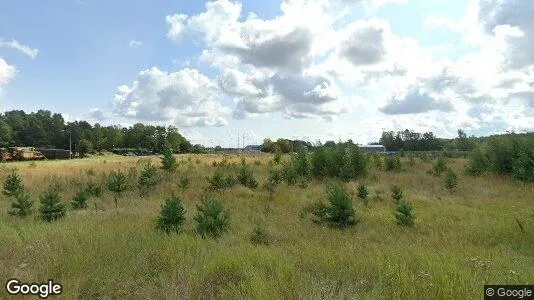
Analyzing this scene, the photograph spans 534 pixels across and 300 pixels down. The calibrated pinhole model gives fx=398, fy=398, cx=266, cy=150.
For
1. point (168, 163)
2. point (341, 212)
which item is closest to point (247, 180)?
point (168, 163)

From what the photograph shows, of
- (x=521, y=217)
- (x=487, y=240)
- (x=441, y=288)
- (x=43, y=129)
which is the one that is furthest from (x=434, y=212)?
(x=43, y=129)

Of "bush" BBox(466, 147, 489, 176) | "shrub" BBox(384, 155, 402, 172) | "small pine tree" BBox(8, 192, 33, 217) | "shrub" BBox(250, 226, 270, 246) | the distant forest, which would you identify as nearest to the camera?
"shrub" BBox(250, 226, 270, 246)

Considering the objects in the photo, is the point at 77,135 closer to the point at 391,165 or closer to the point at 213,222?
the point at 391,165

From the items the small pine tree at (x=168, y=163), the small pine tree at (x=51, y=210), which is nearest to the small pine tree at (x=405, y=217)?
the small pine tree at (x=51, y=210)

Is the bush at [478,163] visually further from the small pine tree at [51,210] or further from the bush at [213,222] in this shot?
the small pine tree at [51,210]

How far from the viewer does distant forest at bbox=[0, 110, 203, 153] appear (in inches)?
4589

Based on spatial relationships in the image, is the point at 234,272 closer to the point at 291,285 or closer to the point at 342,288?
the point at 291,285

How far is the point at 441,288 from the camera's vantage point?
15.4ft

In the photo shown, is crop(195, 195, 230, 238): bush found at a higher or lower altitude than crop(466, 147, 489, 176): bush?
lower

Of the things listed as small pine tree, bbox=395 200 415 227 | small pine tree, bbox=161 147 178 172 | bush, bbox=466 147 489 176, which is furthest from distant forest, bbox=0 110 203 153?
small pine tree, bbox=395 200 415 227

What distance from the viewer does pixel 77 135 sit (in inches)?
4656

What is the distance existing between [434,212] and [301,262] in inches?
457

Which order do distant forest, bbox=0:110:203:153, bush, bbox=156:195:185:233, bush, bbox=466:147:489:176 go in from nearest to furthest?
bush, bbox=156:195:185:233 < bush, bbox=466:147:489:176 < distant forest, bbox=0:110:203:153

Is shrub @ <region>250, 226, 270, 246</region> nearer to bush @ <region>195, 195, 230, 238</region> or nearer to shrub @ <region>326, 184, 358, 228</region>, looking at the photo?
bush @ <region>195, 195, 230, 238</region>
